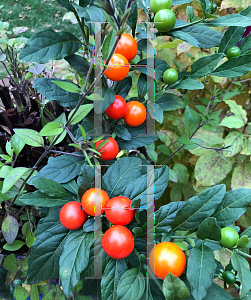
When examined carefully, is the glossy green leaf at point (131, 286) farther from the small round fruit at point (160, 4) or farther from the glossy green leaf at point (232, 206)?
the small round fruit at point (160, 4)

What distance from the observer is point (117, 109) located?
38 centimetres

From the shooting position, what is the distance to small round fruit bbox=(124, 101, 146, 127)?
0.40m

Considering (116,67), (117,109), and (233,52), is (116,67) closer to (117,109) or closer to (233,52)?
(117,109)

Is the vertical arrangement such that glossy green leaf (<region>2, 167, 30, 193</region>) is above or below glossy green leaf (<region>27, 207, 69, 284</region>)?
above

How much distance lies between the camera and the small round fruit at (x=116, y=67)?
1.06 feet

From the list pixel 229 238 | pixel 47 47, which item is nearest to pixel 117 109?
pixel 47 47

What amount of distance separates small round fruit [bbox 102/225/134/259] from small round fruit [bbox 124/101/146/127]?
179mm

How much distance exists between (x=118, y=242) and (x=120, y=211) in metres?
0.04

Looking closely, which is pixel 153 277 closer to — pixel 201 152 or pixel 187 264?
pixel 187 264

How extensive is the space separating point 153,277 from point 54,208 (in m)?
0.19

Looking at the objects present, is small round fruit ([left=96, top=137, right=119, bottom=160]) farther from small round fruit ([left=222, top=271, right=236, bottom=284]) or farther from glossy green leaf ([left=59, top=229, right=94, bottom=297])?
small round fruit ([left=222, top=271, right=236, bottom=284])

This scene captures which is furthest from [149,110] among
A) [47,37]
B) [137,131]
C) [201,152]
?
[201,152]

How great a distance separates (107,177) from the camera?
0.37m

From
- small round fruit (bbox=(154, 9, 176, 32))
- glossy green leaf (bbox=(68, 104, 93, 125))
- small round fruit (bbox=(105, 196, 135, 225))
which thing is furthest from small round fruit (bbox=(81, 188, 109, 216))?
small round fruit (bbox=(154, 9, 176, 32))
